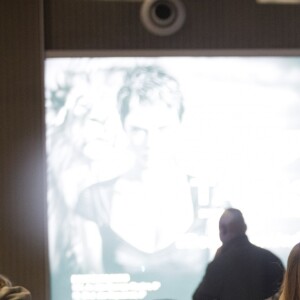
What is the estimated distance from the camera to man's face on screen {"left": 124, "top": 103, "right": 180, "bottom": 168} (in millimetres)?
4328

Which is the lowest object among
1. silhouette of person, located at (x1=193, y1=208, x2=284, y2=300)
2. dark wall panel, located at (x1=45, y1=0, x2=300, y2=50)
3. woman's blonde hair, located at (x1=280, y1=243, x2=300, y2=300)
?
silhouette of person, located at (x1=193, y1=208, x2=284, y2=300)

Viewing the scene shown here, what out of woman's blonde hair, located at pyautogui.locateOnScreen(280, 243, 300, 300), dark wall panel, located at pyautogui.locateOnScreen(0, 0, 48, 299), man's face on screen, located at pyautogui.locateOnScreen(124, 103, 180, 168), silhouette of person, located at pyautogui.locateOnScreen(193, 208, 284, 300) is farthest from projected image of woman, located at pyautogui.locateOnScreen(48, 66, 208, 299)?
woman's blonde hair, located at pyautogui.locateOnScreen(280, 243, 300, 300)

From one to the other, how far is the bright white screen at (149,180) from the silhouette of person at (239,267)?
0.06m

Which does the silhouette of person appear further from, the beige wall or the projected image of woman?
the beige wall

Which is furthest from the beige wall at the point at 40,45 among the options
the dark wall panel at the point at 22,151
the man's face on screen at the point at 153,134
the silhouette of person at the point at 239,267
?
the silhouette of person at the point at 239,267

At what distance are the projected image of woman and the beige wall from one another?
23 centimetres

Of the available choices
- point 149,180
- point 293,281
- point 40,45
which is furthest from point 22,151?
point 293,281

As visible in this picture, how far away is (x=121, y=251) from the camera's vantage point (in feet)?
14.2

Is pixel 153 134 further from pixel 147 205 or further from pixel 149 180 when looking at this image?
pixel 147 205

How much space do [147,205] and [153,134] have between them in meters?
0.42

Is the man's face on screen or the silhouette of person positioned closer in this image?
the silhouette of person

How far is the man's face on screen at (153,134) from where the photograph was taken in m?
4.33

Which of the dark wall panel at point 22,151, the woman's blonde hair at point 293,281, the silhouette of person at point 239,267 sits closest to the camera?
the woman's blonde hair at point 293,281

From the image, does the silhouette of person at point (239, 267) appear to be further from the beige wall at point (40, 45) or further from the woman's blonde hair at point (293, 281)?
the woman's blonde hair at point (293, 281)
